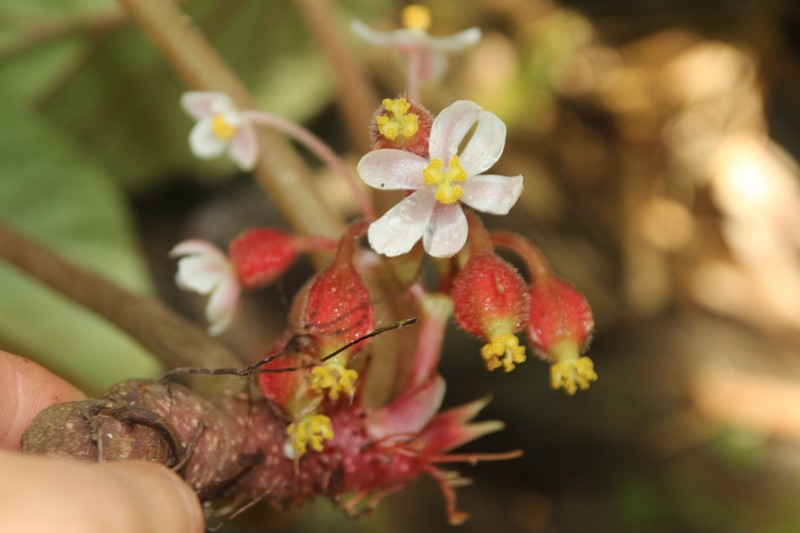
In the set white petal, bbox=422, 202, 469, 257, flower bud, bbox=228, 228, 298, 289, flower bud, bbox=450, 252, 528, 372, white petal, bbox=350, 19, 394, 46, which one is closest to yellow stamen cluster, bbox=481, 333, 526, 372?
flower bud, bbox=450, 252, 528, 372

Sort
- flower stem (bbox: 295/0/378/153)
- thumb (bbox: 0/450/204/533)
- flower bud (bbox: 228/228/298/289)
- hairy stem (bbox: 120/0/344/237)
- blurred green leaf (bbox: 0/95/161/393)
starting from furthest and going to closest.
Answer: blurred green leaf (bbox: 0/95/161/393) → flower stem (bbox: 295/0/378/153) → hairy stem (bbox: 120/0/344/237) → flower bud (bbox: 228/228/298/289) → thumb (bbox: 0/450/204/533)

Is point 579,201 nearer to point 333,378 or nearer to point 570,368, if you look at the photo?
point 570,368

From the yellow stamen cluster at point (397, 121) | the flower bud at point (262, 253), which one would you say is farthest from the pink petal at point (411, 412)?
the yellow stamen cluster at point (397, 121)

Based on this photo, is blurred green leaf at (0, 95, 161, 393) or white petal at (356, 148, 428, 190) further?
blurred green leaf at (0, 95, 161, 393)

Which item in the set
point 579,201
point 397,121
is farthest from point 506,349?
point 579,201

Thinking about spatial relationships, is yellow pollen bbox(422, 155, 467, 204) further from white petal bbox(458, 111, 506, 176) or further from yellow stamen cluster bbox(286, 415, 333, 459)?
yellow stamen cluster bbox(286, 415, 333, 459)

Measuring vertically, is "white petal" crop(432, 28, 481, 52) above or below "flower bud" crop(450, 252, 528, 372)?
above
